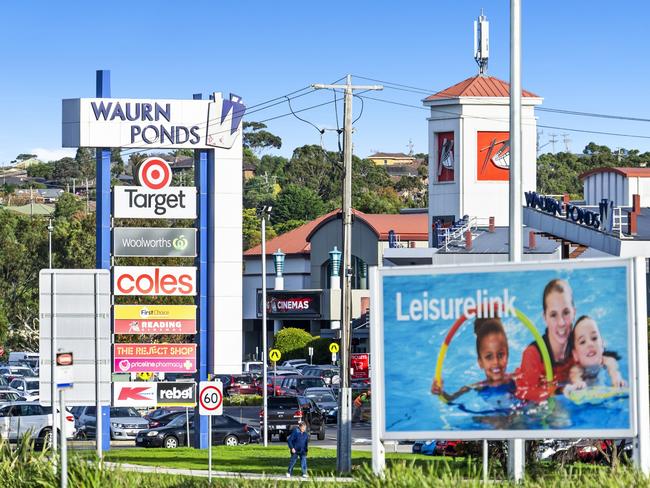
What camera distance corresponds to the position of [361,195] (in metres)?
149

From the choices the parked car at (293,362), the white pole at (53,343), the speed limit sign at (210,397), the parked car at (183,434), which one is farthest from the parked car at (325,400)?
the white pole at (53,343)

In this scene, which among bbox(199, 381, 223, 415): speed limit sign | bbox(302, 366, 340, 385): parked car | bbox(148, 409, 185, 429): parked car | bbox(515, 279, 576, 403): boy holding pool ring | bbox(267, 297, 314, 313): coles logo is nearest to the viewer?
bbox(515, 279, 576, 403): boy holding pool ring

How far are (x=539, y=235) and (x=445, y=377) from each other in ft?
136

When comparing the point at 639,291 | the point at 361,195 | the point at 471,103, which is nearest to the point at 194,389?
the point at 639,291

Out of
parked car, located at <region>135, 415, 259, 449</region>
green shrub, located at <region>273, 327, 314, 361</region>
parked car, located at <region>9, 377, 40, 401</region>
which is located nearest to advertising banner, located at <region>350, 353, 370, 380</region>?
parked car, located at <region>9, 377, 40, 401</region>

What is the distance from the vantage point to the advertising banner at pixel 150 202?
3797 centimetres

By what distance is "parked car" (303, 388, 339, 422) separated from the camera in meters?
53.7

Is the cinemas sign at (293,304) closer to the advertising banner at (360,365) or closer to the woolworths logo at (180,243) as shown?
the advertising banner at (360,365)

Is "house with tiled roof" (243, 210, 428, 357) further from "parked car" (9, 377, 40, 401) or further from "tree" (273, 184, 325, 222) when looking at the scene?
"tree" (273, 184, 325, 222)

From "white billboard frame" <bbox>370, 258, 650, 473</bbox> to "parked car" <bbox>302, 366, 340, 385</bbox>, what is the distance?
146 ft

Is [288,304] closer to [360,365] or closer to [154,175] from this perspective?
[360,365]

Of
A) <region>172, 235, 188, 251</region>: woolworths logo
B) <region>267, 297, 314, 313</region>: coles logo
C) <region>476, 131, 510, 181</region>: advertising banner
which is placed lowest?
<region>267, 297, 314, 313</region>: coles logo

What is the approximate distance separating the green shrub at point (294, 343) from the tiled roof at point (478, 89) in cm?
1976

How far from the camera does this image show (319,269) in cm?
9262
